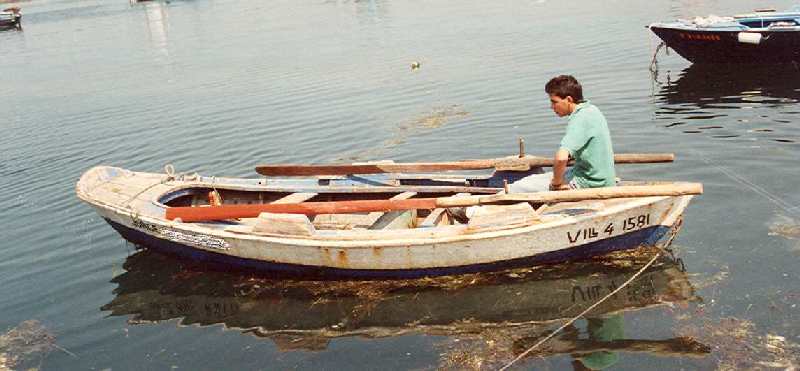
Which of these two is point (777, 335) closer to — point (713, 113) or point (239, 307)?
point (239, 307)

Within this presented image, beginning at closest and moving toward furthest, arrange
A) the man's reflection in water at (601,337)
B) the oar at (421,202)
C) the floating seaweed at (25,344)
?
the man's reflection in water at (601,337) < the oar at (421,202) < the floating seaweed at (25,344)

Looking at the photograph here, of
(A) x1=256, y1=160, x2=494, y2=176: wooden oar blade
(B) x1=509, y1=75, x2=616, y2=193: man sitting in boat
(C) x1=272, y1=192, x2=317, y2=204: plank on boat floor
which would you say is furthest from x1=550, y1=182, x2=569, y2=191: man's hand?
(C) x1=272, y1=192, x2=317, y2=204: plank on boat floor

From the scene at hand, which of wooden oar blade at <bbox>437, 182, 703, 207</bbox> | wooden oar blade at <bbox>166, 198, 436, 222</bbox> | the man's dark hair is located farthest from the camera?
wooden oar blade at <bbox>166, 198, 436, 222</bbox>

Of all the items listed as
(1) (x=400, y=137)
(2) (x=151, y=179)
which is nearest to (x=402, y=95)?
(1) (x=400, y=137)

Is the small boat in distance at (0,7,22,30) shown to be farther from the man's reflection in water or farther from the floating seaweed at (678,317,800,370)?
the floating seaweed at (678,317,800,370)

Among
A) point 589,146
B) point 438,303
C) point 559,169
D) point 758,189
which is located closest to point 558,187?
point 559,169

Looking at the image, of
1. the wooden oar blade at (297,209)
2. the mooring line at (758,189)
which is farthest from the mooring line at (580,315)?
the mooring line at (758,189)

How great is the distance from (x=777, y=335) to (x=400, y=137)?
10.1 metres

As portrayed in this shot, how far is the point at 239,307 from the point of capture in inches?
343

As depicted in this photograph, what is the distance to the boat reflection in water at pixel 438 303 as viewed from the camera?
762 centimetres

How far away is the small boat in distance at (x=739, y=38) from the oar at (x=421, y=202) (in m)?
13.5

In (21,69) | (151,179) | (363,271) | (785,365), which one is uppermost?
(21,69)

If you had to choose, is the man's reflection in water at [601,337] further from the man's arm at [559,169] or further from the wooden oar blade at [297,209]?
the wooden oar blade at [297,209]

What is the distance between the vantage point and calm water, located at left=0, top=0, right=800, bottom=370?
7.48 metres
